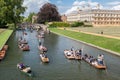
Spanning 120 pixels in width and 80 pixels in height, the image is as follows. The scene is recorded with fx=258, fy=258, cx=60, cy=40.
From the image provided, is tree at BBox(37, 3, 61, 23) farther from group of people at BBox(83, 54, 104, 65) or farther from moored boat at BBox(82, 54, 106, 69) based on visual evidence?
moored boat at BBox(82, 54, 106, 69)

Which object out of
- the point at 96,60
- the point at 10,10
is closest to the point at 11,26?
the point at 10,10

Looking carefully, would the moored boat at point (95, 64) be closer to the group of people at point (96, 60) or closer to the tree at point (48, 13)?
the group of people at point (96, 60)

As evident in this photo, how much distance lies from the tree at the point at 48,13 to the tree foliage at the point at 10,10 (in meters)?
45.4

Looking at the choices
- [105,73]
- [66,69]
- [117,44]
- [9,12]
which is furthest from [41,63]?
[9,12]

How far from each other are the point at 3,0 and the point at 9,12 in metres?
6.46

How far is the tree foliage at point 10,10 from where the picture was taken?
12381cm

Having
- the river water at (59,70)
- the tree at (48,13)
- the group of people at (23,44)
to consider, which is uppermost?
the tree at (48,13)

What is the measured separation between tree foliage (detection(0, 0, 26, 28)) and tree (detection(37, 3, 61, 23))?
45384 millimetres

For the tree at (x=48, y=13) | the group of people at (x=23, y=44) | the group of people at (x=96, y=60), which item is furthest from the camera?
the tree at (x=48, y=13)

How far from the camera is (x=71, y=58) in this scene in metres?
47.0

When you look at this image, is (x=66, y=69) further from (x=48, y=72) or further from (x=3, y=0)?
(x=3, y=0)

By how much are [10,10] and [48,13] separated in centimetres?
5317

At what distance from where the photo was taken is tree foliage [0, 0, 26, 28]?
123812mm

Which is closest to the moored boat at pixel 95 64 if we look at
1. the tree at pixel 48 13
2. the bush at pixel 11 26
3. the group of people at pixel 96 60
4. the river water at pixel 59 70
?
the group of people at pixel 96 60
